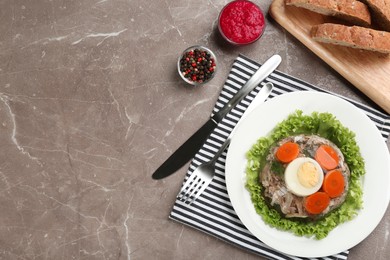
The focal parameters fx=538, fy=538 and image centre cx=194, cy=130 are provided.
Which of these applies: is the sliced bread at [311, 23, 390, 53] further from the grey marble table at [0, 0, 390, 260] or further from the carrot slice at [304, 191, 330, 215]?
the carrot slice at [304, 191, 330, 215]

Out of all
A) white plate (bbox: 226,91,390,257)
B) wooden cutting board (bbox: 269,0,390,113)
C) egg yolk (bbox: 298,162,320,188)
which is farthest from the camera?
wooden cutting board (bbox: 269,0,390,113)

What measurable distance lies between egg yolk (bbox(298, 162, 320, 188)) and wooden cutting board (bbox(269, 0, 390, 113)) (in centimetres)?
55

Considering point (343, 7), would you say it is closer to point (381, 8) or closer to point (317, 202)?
point (381, 8)

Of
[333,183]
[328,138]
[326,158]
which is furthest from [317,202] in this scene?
[328,138]

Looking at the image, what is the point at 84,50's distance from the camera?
115 inches

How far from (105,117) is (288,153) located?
0.99 meters

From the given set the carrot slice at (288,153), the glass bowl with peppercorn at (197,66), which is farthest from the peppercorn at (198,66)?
the carrot slice at (288,153)

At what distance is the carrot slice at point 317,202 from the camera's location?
102 inches

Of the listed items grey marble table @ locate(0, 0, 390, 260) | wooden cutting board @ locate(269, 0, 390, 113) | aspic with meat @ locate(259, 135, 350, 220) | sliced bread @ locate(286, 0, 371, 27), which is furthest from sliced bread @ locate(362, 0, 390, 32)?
aspic with meat @ locate(259, 135, 350, 220)

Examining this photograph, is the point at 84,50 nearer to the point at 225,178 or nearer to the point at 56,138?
the point at 56,138

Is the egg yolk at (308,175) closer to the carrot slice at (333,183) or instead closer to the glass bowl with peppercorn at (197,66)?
the carrot slice at (333,183)

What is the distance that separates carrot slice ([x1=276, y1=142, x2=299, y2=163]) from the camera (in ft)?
8.67

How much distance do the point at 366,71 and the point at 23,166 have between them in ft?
6.16

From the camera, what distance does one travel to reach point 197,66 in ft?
9.16
